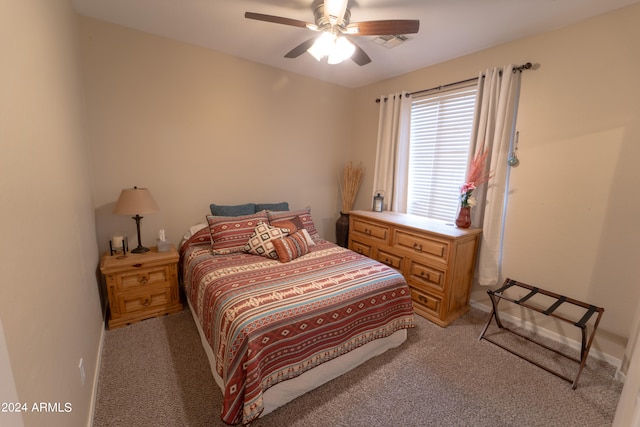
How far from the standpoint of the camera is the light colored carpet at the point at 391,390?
1.54 meters

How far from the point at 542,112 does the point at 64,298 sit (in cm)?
349

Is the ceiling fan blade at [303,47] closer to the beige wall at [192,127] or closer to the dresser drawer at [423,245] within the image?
the beige wall at [192,127]

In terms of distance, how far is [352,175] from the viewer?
388cm

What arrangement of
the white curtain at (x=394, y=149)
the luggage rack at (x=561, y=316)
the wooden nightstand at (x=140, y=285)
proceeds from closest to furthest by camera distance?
1. the luggage rack at (x=561, y=316)
2. the wooden nightstand at (x=140, y=285)
3. the white curtain at (x=394, y=149)

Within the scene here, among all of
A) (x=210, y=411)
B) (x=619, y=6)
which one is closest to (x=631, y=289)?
(x=619, y=6)

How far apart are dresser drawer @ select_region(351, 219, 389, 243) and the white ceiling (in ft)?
6.03

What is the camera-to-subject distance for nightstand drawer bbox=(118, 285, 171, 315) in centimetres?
227

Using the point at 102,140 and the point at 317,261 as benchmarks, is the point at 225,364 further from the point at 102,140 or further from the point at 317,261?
the point at 102,140

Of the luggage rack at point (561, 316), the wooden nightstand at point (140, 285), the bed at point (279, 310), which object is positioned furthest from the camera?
the wooden nightstand at point (140, 285)

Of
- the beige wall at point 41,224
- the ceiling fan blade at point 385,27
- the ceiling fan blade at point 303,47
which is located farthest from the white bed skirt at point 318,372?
the ceiling fan blade at point 303,47

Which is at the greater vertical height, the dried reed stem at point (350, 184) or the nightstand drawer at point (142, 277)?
the dried reed stem at point (350, 184)

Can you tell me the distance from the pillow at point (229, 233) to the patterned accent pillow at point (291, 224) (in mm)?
241

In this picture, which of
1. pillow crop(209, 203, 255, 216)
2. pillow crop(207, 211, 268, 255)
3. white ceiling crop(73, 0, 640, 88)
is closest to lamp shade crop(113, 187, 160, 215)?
pillow crop(207, 211, 268, 255)

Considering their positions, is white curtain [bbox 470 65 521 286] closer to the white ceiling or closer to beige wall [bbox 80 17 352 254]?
the white ceiling
